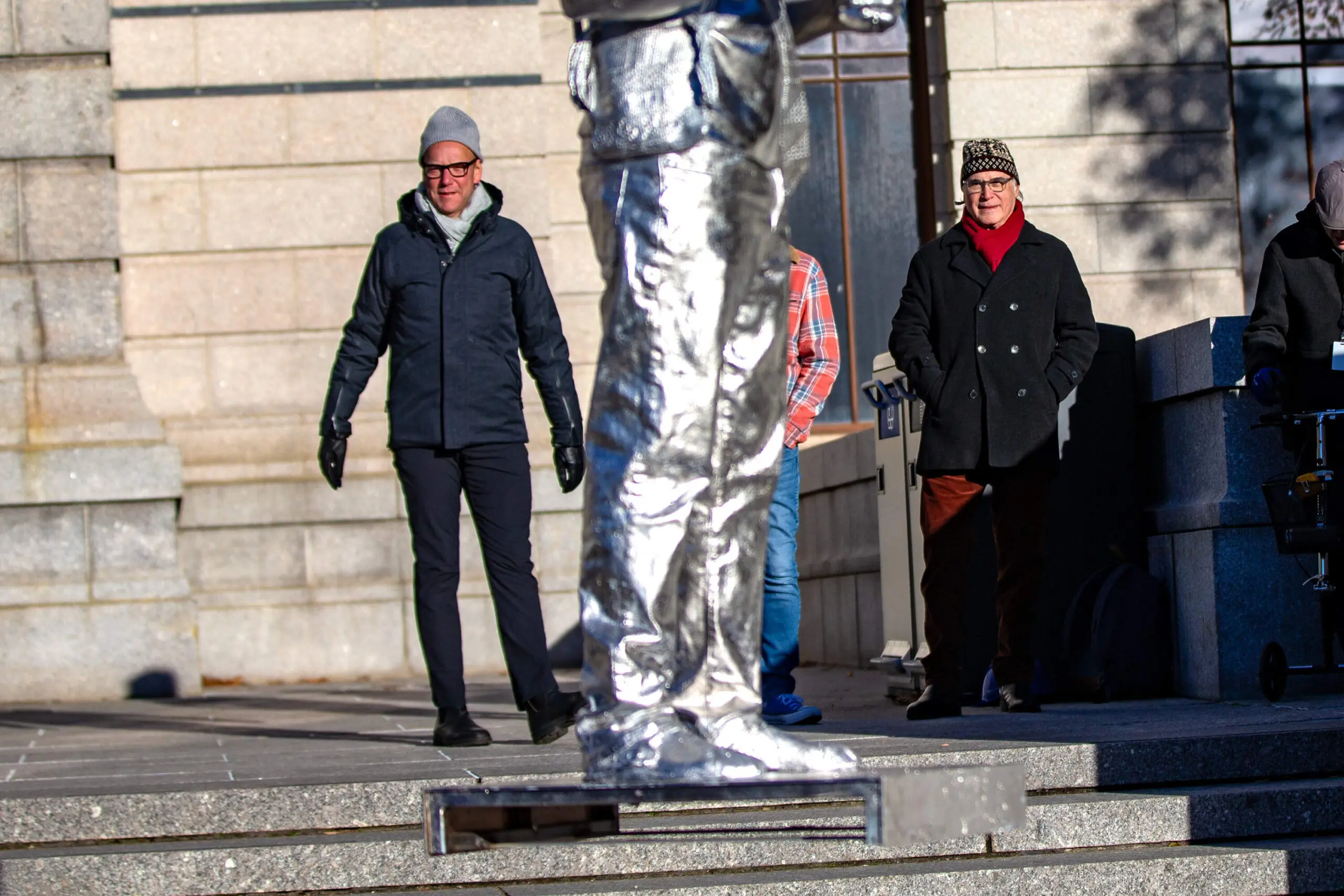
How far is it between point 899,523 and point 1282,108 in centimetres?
535

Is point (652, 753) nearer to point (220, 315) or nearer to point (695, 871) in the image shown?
point (695, 871)

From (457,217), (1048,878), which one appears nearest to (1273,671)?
(1048,878)

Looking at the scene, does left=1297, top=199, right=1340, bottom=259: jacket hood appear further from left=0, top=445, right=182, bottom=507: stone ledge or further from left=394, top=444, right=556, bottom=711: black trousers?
left=0, top=445, right=182, bottom=507: stone ledge

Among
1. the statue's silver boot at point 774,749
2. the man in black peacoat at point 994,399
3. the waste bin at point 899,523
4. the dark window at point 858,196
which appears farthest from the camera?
the dark window at point 858,196

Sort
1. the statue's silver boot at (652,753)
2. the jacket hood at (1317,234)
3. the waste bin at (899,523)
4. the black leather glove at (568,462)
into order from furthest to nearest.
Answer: the waste bin at (899,523) < the jacket hood at (1317,234) < the black leather glove at (568,462) < the statue's silver boot at (652,753)

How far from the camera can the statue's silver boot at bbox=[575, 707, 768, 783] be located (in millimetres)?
3059

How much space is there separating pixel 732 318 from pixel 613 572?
0.51m

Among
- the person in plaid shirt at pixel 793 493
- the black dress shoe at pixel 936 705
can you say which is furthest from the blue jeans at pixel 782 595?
the black dress shoe at pixel 936 705

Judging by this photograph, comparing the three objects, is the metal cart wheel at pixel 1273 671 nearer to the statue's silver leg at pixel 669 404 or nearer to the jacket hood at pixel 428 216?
the jacket hood at pixel 428 216

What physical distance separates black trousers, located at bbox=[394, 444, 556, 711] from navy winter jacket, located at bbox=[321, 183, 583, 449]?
10 centimetres

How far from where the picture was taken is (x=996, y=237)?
7.11 m

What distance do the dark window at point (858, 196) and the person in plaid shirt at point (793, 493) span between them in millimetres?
4958

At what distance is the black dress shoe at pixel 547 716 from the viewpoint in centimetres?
641

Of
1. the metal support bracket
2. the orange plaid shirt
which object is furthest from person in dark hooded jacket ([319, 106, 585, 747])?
the metal support bracket
